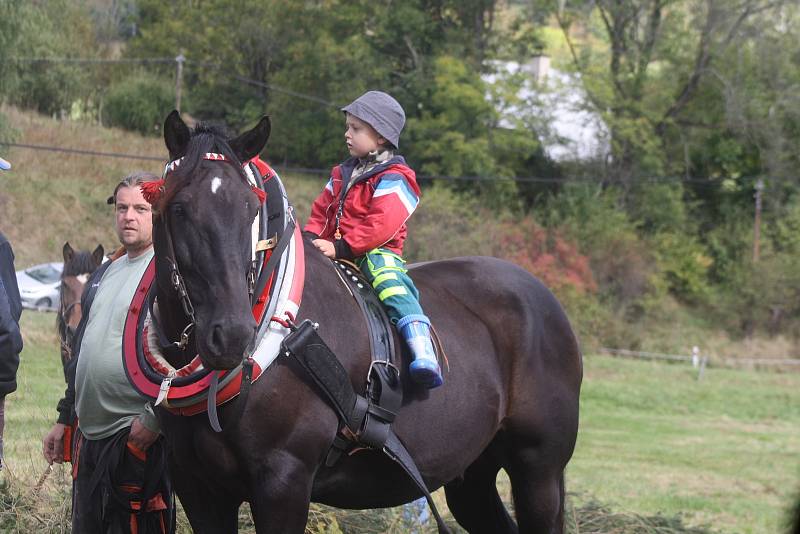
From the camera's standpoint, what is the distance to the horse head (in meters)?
3.18

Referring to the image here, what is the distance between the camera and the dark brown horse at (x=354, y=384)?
3297 mm

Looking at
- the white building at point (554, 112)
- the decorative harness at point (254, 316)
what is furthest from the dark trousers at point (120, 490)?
the white building at point (554, 112)

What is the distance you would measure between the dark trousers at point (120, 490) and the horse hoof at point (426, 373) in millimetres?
1015

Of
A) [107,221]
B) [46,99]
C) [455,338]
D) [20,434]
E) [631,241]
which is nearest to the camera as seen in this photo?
[455,338]

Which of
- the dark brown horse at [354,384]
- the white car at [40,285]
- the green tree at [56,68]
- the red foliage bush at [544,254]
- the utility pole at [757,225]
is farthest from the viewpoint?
the utility pole at [757,225]

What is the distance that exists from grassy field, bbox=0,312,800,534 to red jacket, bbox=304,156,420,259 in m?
1.71

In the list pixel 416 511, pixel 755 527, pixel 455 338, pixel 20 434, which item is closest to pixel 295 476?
pixel 455 338

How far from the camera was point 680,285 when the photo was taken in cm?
4006

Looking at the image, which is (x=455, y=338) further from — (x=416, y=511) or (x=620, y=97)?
(x=620, y=97)

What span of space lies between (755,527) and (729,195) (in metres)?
34.6

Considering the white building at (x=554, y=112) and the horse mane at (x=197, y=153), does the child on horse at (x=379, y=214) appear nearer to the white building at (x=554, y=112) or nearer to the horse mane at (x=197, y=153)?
the horse mane at (x=197, y=153)

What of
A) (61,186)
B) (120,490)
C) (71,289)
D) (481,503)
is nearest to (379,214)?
(120,490)

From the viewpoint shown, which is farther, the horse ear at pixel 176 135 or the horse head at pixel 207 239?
the horse ear at pixel 176 135

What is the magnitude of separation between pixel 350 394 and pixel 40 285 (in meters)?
23.0
